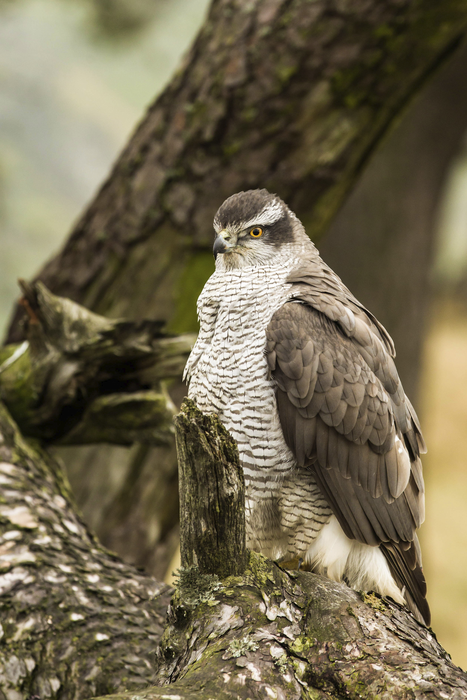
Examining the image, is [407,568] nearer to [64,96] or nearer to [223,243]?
[223,243]

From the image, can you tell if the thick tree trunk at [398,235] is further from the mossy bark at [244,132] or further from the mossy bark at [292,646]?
the mossy bark at [292,646]

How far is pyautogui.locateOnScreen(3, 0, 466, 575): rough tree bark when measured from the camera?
13.6ft

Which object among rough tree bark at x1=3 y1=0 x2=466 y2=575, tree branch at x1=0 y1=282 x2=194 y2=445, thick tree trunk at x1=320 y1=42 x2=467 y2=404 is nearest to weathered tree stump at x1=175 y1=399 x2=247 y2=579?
tree branch at x1=0 y1=282 x2=194 y2=445

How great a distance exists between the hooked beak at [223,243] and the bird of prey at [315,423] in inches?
5.6

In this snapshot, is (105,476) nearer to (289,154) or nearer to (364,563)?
(364,563)

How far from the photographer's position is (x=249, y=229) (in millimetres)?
3205

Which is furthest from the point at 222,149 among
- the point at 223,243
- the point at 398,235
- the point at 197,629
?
the point at 197,629

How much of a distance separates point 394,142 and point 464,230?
7495 millimetres

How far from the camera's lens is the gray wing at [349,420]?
9.04 feet

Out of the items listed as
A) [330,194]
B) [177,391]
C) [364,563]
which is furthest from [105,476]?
[330,194]

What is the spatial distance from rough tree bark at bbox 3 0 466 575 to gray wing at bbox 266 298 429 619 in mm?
2014

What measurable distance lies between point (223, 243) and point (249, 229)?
167 mm

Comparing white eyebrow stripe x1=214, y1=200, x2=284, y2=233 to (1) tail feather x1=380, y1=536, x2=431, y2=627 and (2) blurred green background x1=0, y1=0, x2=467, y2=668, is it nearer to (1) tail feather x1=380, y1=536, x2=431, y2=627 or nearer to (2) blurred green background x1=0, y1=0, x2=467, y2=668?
(1) tail feather x1=380, y1=536, x2=431, y2=627

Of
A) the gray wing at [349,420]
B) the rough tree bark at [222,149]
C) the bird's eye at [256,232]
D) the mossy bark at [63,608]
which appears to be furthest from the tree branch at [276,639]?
the rough tree bark at [222,149]
